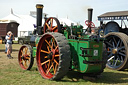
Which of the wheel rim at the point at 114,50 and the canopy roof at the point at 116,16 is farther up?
the canopy roof at the point at 116,16

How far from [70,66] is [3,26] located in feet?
66.9

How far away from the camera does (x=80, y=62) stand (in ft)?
15.1

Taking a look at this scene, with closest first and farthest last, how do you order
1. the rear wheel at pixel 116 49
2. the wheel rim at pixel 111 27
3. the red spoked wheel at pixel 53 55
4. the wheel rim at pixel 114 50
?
1. the red spoked wheel at pixel 53 55
2. the rear wheel at pixel 116 49
3. the wheel rim at pixel 114 50
4. the wheel rim at pixel 111 27

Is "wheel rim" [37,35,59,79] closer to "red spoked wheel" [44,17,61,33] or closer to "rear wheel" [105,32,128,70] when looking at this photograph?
"red spoked wheel" [44,17,61,33]

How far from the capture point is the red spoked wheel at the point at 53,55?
4.42 metres

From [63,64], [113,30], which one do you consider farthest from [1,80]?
[113,30]

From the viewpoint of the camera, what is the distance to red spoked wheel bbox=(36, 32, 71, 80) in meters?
4.42

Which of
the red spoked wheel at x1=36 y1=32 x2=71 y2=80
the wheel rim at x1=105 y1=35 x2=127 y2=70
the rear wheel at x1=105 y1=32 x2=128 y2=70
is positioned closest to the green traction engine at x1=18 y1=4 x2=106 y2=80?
the red spoked wheel at x1=36 y1=32 x2=71 y2=80

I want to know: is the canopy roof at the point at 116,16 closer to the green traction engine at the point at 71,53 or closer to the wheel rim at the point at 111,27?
the wheel rim at the point at 111,27

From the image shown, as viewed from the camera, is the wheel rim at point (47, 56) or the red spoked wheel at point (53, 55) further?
the wheel rim at point (47, 56)

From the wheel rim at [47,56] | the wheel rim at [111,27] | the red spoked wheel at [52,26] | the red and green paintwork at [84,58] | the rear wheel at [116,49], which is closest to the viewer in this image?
the red and green paintwork at [84,58]

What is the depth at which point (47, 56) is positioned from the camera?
5000 millimetres

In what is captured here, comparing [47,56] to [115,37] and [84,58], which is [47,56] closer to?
[84,58]

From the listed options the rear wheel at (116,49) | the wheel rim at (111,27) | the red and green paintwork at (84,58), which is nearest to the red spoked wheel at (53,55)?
the red and green paintwork at (84,58)
